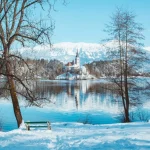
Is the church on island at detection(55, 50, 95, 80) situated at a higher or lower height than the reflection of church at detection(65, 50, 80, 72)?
lower

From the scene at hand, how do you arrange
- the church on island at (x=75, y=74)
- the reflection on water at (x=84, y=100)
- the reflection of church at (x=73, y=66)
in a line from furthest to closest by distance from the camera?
the reflection of church at (x=73, y=66) → the church on island at (x=75, y=74) → the reflection on water at (x=84, y=100)

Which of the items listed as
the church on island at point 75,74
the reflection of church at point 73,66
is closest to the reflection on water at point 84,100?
the church on island at point 75,74

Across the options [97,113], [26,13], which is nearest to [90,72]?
[97,113]

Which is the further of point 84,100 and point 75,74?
point 75,74

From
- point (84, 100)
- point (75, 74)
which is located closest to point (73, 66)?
point (75, 74)

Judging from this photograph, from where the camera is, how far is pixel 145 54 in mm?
17016

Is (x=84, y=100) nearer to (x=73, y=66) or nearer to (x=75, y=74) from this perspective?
(x=75, y=74)

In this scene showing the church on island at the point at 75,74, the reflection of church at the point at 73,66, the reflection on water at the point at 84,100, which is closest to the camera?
the reflection on water at the point at 84,100

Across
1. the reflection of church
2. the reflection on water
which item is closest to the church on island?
the reflection of church

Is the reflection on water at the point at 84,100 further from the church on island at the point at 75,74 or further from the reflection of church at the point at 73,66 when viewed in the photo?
the reflection of church at the point at 73,66

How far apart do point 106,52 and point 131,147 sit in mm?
11036

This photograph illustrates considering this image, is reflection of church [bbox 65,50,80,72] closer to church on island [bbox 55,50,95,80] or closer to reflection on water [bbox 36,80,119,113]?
church on island [bbox 55,50,95,80]

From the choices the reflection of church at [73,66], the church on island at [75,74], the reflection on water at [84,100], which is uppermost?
the reflection of church at [73,66]

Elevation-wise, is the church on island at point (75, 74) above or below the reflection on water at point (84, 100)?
above
